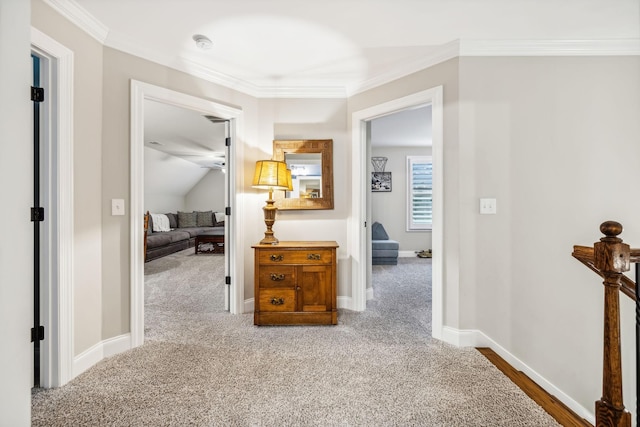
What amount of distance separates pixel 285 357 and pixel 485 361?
1.43 m

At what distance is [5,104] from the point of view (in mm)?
902

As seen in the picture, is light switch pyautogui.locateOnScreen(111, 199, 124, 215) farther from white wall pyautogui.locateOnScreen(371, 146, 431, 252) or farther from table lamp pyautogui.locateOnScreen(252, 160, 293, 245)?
white wall pyautogui.locateOnScreen(371, 146, 431, 252)

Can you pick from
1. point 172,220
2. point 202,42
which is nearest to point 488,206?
point 202,42

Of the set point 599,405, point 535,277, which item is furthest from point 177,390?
point 535,277

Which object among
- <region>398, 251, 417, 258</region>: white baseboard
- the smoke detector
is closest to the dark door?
the smoke detector

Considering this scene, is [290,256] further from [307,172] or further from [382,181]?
[382,181]

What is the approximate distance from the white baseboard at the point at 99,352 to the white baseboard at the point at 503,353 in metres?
2.52

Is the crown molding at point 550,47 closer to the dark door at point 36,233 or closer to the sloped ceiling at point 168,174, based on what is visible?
the dark door at point 36,233

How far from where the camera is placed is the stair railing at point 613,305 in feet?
3.46

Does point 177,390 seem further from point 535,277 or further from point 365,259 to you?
point 535,277

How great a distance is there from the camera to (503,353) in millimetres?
2303

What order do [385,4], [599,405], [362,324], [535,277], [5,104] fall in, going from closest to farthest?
[5,104], [599,405], [385,4], [535,277], [362,324]

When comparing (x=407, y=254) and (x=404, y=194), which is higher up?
(x=404, y=194)

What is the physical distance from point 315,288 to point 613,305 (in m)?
2.05
